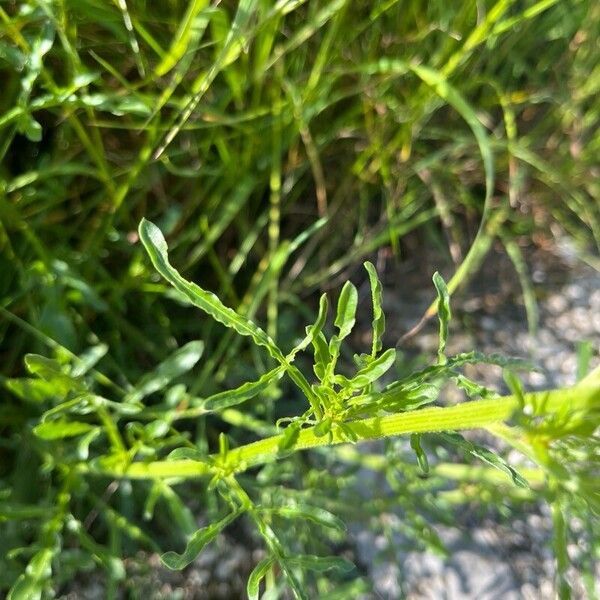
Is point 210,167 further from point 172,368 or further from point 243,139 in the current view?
point 172,368

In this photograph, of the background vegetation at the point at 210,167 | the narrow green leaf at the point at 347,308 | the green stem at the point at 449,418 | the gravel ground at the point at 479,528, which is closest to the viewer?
the green stem at the point at 449,418

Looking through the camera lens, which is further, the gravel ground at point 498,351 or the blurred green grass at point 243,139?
the gravel ground at point 498,351

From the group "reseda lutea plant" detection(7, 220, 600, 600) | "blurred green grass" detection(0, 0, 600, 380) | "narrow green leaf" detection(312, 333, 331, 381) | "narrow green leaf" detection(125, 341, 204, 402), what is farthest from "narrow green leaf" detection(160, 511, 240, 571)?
"blurred green grass" detection(0, 0, 600, 380)

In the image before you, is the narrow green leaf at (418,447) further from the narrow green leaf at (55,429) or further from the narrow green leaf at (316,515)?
the narrow green leaf at (55,429)

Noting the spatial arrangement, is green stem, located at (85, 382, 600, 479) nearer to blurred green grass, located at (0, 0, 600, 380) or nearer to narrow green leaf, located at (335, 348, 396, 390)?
narrow green leaf, located at (335, 348, 396, 390)

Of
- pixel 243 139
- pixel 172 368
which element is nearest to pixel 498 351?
pixel 243 139

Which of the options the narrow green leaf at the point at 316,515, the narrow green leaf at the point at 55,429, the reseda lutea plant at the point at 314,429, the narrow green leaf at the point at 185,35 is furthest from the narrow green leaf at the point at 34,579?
the narrow green leaf at the point at 185,35

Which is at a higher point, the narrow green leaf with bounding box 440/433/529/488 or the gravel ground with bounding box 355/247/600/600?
the narrow green leaf with bounding box 440/433/529/488
